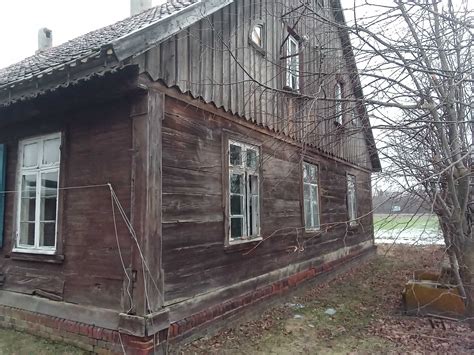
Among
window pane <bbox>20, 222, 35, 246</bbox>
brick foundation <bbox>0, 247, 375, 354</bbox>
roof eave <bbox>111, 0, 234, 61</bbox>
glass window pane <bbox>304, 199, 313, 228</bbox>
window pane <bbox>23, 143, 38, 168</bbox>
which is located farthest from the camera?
glass window pane <bbox>304, 199, 313, 228</bbox>

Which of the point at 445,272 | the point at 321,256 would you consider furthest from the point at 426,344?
the point at 321,256

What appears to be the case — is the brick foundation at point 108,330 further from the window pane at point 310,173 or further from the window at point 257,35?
the window at point 257,35

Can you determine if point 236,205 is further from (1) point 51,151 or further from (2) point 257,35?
(2) point 257,35

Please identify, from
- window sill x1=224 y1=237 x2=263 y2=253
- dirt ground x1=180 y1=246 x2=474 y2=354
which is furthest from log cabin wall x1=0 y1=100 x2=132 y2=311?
window sill x1=224 y1=237 x2=263 y2=253

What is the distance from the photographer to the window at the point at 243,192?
6.48 m

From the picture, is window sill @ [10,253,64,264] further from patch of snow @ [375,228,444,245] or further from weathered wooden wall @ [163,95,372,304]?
patch of snow @ [375,228,444,245]

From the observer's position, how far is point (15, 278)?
5.94 metres

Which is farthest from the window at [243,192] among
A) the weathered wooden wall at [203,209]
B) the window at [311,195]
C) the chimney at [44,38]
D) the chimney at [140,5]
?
the chimney at [44,38]

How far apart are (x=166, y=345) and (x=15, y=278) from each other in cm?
295

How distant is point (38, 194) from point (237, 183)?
10.6 ft

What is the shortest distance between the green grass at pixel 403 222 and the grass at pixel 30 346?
4.04 metres

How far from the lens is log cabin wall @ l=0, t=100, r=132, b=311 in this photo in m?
4.88

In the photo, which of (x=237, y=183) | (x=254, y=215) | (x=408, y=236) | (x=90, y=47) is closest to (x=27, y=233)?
(x=90, y=47)

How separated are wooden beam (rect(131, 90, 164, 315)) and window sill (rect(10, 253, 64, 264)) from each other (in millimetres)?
1454
